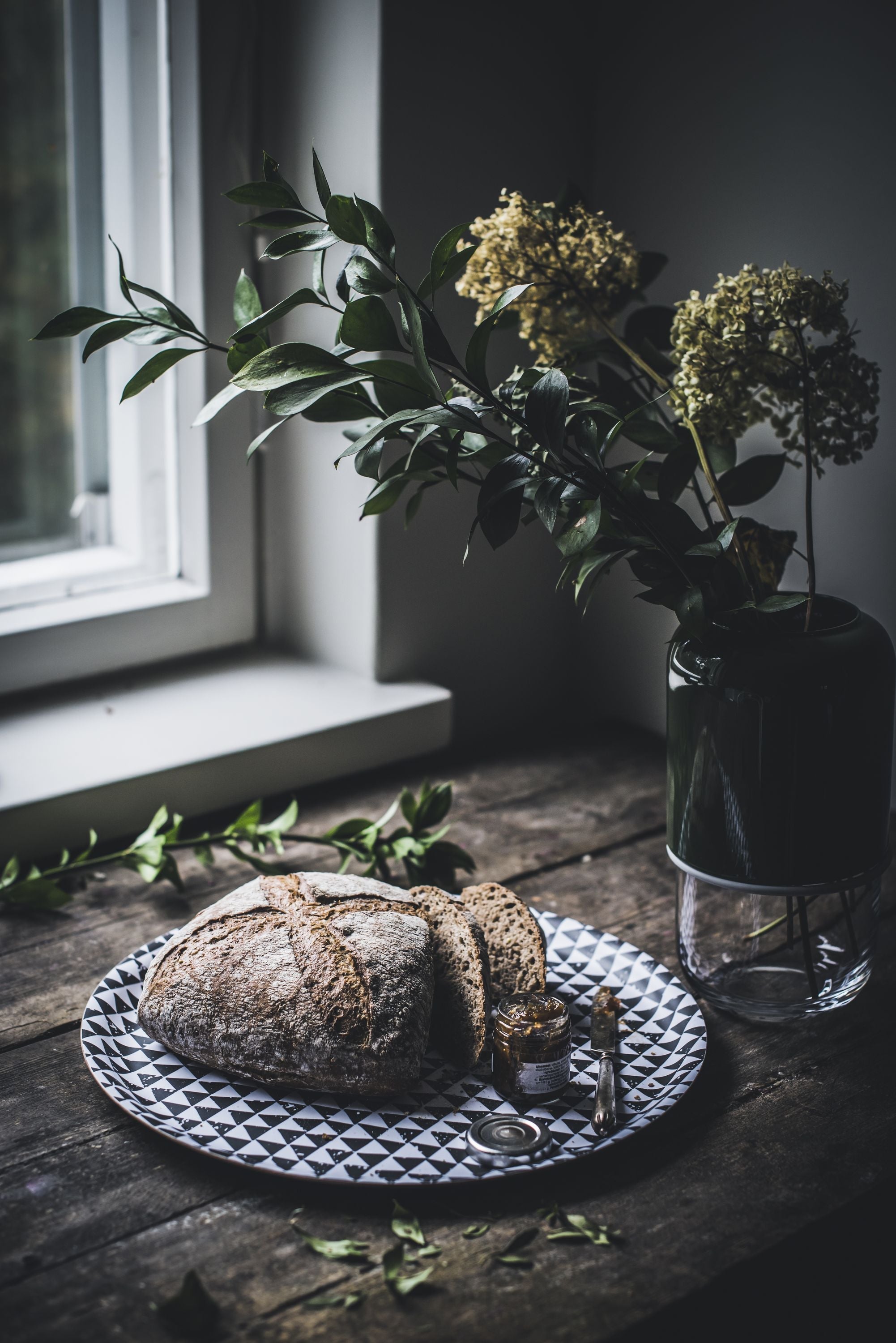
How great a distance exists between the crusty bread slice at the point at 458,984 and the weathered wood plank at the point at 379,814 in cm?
24

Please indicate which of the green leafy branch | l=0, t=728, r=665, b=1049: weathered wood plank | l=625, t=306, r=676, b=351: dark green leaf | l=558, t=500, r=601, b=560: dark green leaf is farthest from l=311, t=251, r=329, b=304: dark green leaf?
l=0, t=728, r=665, b=1049: weathered wood plank

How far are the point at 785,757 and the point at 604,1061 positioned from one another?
0.23 meters

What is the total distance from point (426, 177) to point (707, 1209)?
3.43 feet

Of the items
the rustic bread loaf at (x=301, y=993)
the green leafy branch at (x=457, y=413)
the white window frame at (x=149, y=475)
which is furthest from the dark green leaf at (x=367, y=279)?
the white window frame at (x=149, y=475)

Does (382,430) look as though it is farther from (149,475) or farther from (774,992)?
(149,475)

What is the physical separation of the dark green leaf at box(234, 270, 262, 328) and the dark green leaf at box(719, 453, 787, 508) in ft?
1.25

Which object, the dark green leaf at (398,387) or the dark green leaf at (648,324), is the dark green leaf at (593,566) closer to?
the dark green leaf at (398,387)

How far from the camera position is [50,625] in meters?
1.38

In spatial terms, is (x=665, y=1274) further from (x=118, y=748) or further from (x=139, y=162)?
(x=139, y=162)

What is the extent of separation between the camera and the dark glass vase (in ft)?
2.69

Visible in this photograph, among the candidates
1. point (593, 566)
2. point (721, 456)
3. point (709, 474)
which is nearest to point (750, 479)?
point (721, 456)

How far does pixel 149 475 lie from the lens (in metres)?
1.48

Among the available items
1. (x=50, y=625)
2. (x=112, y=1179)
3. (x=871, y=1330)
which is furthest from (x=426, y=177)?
(x=871, y=1330)

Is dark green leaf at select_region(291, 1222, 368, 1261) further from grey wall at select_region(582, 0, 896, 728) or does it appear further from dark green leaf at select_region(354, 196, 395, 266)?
grey wall at select_region(582, 0, 896, 728)
